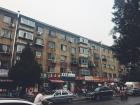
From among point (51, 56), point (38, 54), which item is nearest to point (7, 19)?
point (38, 54)

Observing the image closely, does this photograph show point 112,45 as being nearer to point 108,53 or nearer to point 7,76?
point 7,76

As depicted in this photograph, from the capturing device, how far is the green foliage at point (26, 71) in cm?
3325

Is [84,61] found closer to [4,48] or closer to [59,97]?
[4,48]

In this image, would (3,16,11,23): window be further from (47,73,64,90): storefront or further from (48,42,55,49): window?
(47,73,64,90): storefront

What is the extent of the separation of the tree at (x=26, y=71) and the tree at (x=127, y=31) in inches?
558

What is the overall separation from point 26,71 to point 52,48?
1649 centimetres

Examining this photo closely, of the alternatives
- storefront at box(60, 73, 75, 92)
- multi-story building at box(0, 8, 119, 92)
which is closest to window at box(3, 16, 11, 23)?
multi-story building at box(0, 8, 119, 92)

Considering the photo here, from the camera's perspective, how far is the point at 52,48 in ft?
162

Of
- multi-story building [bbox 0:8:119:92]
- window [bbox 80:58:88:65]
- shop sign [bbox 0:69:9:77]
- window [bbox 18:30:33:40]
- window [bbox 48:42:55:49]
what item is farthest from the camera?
window [bbox 80:58:88:65]

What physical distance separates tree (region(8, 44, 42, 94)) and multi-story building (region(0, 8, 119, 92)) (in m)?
5.86

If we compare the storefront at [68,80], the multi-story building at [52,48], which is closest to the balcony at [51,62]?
the multi-story building at [52,48]

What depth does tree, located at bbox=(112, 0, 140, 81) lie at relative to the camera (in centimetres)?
2008

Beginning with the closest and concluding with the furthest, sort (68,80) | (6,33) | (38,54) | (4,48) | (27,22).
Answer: (4,48) → (6,33) → (27,22) → (38,54) → (68,80)

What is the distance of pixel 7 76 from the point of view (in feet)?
124
